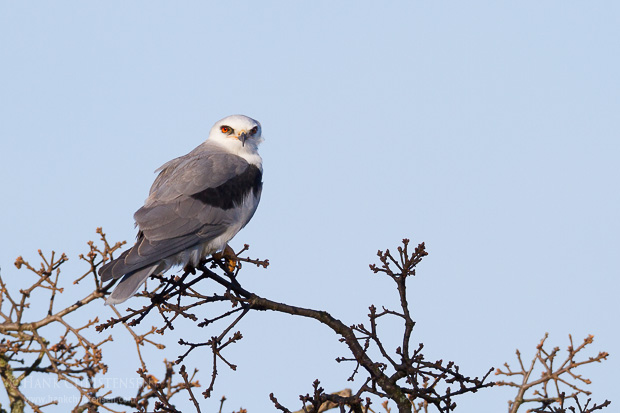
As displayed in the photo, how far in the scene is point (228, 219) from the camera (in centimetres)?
683

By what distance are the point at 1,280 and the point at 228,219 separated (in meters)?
2.03

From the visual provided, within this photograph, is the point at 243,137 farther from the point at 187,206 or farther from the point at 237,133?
the point at 187,206

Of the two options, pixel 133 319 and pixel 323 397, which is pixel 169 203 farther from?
pixel 323 397

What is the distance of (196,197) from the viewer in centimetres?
677

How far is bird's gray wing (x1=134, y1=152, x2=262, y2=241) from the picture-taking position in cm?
645

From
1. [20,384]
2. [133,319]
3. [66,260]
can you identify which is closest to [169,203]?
[66,260]

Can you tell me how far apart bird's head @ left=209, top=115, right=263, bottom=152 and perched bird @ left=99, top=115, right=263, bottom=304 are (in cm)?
37

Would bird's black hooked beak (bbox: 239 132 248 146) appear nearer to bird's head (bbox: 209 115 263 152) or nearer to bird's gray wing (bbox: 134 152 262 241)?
bird's head (bbox: 209 115 263 152)

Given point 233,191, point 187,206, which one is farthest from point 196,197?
point 233,191

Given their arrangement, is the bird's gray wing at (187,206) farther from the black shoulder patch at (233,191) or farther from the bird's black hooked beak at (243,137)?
the bird's black hooked beak at (243,137)

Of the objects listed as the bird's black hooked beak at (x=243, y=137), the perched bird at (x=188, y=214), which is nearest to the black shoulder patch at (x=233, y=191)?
the perched bird at (x=188, y=214)

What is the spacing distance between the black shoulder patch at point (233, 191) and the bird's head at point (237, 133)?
67cm

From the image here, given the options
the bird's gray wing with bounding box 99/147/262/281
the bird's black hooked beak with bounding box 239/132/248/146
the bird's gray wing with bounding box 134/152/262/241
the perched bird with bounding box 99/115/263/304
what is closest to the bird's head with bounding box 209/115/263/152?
the bird's black hooked beak with bounding box 239/132/248/146

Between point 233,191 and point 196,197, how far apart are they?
1.29ft
